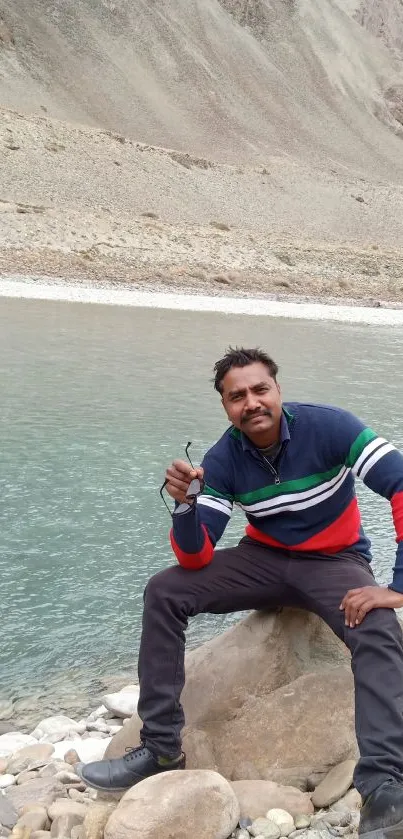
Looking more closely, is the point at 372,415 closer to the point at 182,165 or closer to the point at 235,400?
the point at 235,400

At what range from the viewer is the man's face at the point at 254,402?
3.78 meters

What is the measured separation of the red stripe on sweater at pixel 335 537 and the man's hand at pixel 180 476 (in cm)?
54

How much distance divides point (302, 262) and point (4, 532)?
3741 centimetres

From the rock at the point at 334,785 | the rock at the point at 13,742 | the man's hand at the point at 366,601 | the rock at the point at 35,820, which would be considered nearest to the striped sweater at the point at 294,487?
the man's hand at the point at 366,601

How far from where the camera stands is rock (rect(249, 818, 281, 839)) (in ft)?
10.4

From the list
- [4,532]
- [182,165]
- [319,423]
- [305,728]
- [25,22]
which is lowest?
[4,532]

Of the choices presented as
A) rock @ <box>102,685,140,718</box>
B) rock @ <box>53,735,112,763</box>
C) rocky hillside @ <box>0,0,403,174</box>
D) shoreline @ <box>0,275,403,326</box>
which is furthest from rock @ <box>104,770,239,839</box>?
rocky hillside @ <box>0,0,403,174</box>

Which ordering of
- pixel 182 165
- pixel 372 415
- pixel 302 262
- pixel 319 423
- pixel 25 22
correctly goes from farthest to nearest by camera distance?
pixel 25 22 < pixel 182 165 < pixel 302 262 < pixel 372 415 < pixel 319 423

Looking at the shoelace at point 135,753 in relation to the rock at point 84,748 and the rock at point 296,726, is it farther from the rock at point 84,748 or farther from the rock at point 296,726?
the rock at point 84,748

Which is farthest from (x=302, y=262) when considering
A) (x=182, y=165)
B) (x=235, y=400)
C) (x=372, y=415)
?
(x=235, y=400)

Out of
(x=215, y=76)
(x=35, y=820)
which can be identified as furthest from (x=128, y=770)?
(x=215, y=76)

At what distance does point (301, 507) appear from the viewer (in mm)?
3758

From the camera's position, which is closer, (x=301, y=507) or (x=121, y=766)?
(x=121, y=766)

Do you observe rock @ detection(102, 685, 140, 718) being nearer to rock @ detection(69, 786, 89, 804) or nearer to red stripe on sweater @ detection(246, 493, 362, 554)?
rock @ detection(69, 786, 89, 804)
